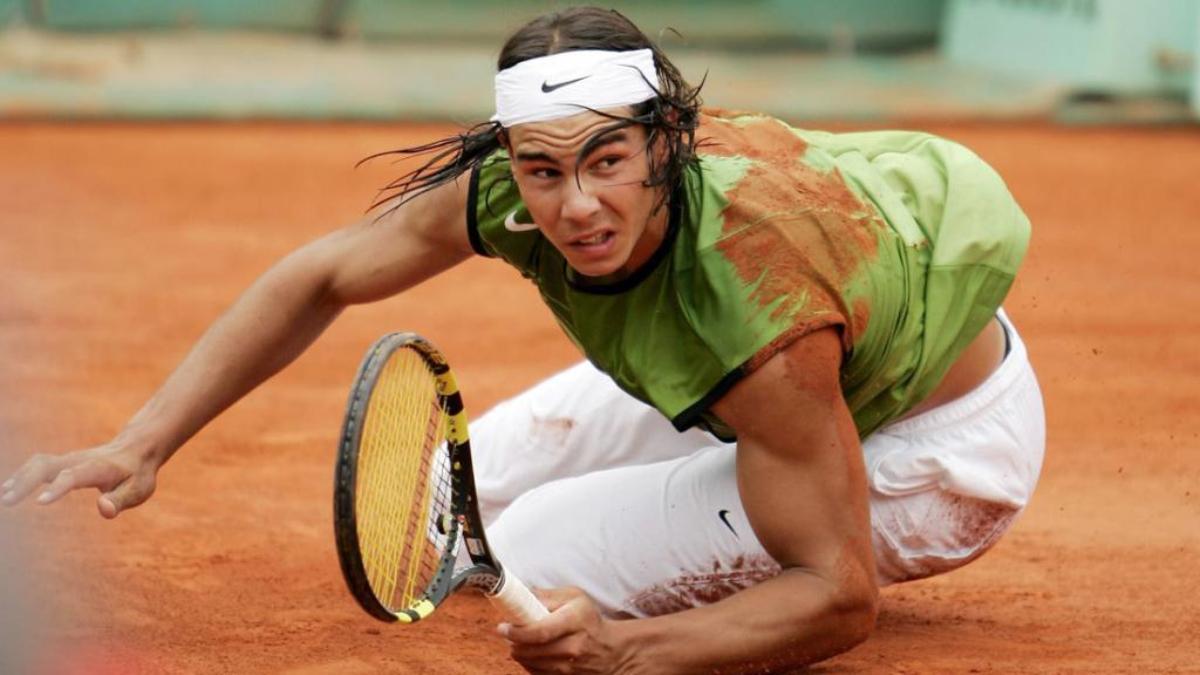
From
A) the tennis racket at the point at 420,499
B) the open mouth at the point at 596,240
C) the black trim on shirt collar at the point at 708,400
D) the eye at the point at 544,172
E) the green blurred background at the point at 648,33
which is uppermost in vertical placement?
the eye at the point at 544,172

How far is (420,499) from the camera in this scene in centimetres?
356

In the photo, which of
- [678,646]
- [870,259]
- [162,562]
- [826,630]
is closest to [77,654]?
[162,562]

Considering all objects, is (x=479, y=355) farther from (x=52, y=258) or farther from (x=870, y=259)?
(x=870, y=259)

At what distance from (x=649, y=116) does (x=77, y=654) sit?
1.58 m

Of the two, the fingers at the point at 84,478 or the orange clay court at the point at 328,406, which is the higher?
the fingers at the point at 84,478

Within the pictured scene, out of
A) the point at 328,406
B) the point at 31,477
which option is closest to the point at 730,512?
the point at 31,477

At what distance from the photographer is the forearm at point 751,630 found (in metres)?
3.25

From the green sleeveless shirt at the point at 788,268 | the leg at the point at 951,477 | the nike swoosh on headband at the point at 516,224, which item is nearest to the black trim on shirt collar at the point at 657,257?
the green sleeveless shirt at the point at 788,268

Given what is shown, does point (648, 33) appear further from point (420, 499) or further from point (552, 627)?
point (552, 627)

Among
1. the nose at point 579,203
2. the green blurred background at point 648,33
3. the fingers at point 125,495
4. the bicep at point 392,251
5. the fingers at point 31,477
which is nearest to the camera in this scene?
the nose at point 579,203

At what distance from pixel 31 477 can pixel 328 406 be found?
2762 mm

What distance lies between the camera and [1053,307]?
7473 millimetres

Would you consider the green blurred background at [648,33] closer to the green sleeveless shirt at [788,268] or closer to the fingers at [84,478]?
the green sleeveless shirt at [788,268]

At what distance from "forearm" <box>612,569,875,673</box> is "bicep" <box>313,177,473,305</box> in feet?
2.83
